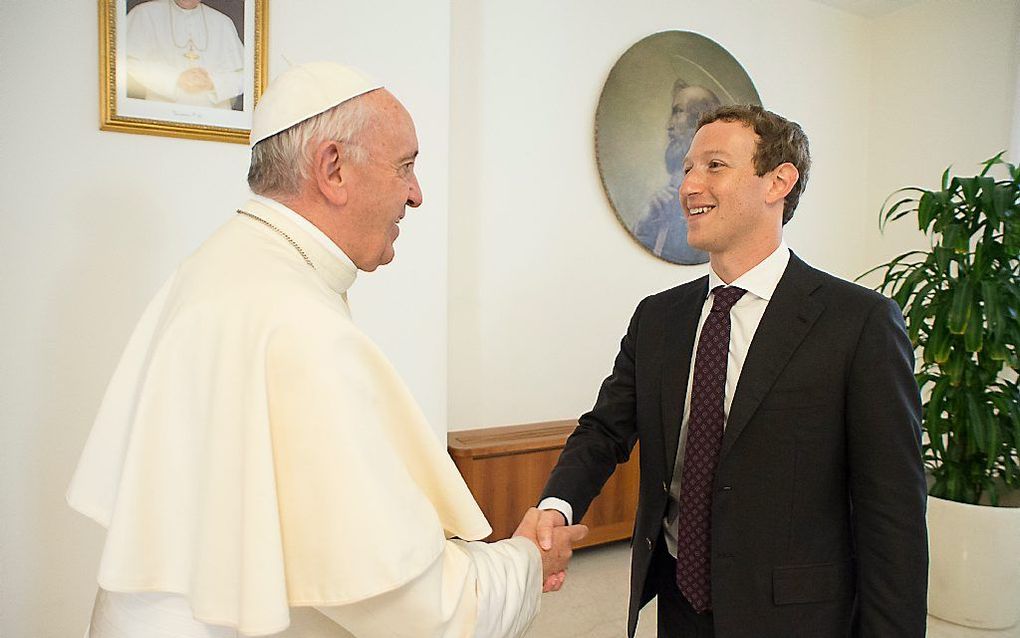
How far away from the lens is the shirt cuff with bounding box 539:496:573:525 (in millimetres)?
1717

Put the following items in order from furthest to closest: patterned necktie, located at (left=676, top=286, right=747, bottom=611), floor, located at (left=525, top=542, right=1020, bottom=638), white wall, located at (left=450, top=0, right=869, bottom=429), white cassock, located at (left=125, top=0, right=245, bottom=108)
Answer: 1. white wall, located at (left=450, top=0, right=869, bottom=429)
2. floor, located at (left=525, top=542, right=1020, bottom=638)
3. white cassock, located at (left=125, top=0, right=245, bottom=108)
4. patterned necktie, located at (left=676, top=286, right=747, bottom=611)

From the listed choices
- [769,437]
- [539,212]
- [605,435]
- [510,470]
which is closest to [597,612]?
[510,470]

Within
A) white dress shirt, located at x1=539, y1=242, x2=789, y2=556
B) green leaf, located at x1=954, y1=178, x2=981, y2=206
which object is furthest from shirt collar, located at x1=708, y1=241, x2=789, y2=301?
green leaf, located at x1=954, y1=178, x2=981, y2=206

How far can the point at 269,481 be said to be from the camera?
3.22 ft

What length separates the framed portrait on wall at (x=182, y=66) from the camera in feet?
7.84

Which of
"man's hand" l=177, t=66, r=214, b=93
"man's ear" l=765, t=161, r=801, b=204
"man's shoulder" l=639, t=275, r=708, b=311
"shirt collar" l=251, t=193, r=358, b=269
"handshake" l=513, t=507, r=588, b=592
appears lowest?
"handshake" l=513, t=507, r=588, b=592

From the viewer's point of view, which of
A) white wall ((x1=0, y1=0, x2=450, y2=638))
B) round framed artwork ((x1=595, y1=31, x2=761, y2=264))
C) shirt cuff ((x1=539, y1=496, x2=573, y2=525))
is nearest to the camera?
shirt cuff ((x1=539, y1=496, x2=573, y2=525))

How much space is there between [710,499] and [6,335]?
7.72 feet

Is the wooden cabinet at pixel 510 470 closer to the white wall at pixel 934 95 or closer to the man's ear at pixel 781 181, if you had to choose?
the man's ear at pixel 781 181

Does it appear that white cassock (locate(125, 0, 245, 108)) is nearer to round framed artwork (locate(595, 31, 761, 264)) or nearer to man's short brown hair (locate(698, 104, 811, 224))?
man's short brown hair (locate(698, 104, 811, 224))

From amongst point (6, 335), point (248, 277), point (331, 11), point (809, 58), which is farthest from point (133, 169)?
point (809, 58)

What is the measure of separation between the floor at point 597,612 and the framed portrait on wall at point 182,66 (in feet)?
7.93

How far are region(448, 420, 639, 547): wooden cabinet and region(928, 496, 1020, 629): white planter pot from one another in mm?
1542

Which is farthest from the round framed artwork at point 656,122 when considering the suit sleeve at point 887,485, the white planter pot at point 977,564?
the suit sleeve at point 887,485
